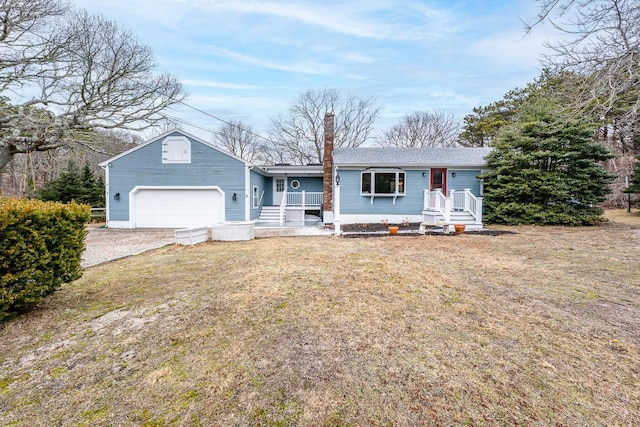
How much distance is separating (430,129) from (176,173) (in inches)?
998

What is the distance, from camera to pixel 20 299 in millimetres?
3287

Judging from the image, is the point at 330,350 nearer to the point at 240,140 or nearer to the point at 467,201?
the point at 467,201

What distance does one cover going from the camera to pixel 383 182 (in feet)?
46.8

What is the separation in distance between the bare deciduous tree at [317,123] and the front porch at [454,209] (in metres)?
16.8

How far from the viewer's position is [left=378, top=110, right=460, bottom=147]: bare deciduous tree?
30.8 meters

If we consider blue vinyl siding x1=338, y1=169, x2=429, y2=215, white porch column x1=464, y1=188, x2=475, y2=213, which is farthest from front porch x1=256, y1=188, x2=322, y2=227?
white porch column x1=464, y1=188, x2=475, y2=213

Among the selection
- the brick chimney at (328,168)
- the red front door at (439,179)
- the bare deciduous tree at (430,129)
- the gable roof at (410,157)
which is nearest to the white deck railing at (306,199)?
the brick chimney at (328,168)

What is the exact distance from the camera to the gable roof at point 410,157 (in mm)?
14141

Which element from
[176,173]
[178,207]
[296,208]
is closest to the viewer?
[176,173]

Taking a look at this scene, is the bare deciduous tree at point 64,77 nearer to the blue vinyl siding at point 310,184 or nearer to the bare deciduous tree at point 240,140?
the blue vinyl siding at point 310,184

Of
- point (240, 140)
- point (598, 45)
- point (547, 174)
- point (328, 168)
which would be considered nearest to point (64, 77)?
point (328, 168)

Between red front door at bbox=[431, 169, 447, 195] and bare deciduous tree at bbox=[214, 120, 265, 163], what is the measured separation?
70.7 ft

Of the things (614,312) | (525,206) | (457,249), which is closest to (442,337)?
(614,312)

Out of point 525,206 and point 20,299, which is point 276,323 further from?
point 525,206
